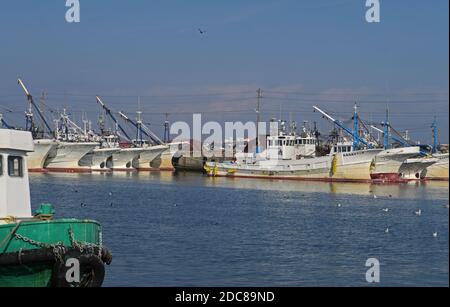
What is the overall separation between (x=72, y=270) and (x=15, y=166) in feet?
10.4

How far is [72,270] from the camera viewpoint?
16422 mm

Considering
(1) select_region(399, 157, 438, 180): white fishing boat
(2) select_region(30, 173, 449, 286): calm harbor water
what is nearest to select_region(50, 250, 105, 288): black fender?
(2) select_region(30, 173, 449, 286): calm harbor water

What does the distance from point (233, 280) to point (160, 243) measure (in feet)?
25.4

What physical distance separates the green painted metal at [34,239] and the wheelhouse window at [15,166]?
200cm

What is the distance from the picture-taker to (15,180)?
17703 millimetres

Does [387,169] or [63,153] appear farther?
[63,153]

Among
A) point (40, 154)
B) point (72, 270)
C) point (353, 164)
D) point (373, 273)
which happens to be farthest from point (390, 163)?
point (72, 270)

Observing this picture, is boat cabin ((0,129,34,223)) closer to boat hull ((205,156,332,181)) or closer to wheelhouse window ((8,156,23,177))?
wheelhouse window ((8,156,23,177))

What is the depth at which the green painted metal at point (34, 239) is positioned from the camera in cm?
1588

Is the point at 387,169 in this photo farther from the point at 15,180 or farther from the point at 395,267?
the point at 15,180

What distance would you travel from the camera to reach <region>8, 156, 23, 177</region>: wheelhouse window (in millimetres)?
17688

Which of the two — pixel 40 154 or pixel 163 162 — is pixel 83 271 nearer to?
pixel 40 154

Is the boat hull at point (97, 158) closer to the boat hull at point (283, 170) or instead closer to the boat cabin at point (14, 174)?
the boat hull at point (283, 170)
